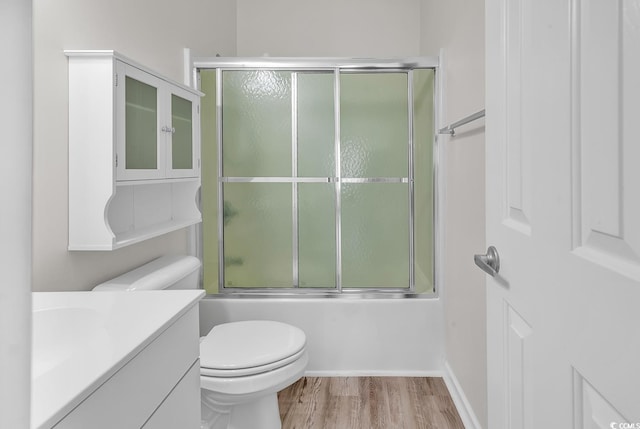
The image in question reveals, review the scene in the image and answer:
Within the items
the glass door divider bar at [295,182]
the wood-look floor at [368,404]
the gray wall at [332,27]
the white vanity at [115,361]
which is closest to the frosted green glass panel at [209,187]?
the glass door divider bar at [295,182]

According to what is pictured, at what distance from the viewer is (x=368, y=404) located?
2.12 metres

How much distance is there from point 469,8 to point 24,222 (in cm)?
205

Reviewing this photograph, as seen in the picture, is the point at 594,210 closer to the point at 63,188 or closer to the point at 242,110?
the point at 63,188

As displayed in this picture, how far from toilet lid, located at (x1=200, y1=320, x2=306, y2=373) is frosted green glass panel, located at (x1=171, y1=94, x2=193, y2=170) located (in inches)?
29.3

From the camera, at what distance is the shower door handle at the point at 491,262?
0.92 m

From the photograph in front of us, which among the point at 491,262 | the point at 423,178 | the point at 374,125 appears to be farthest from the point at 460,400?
the point at 374,125

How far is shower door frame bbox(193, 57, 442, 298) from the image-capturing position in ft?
8.03

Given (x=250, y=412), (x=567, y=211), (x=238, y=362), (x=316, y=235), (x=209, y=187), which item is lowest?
(x=250, y=412)

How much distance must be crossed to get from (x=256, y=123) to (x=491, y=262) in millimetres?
1828

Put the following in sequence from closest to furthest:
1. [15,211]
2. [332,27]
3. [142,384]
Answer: [15,211]
[142,384]
[332,27]

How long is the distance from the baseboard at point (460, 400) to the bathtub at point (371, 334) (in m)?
0.13

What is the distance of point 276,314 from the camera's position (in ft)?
8.07

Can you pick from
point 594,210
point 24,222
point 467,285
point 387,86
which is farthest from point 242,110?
point 24,222

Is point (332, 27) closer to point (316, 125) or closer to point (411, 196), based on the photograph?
point (316, 125)
